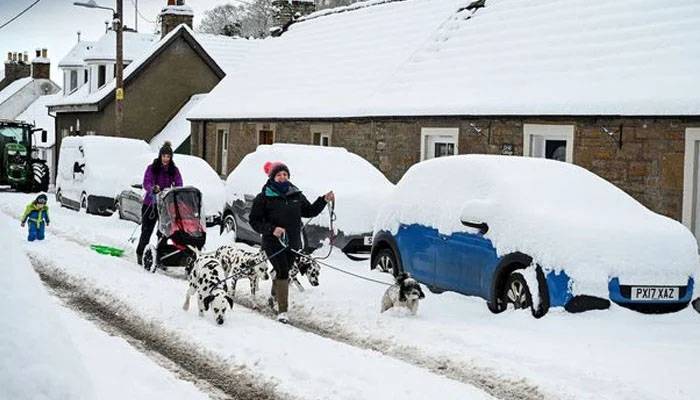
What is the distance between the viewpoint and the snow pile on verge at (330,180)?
606 inches

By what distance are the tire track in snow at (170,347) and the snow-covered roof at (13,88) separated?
59886mm

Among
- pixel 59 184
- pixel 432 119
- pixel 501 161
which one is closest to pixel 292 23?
pixel 59 184

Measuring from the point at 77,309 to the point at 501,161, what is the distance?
5.59m

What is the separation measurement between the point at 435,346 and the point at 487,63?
1200cm

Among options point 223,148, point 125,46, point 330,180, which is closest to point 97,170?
point 223,148

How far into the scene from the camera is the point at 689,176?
47.3ft

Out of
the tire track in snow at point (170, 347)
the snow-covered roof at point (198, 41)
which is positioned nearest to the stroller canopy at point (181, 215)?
the tire track in snow at point (170, 347)

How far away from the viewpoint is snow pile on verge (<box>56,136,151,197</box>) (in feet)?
80.8

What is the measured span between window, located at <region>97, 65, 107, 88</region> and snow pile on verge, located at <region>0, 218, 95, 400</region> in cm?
4046

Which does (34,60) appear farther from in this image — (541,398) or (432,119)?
(541,398)

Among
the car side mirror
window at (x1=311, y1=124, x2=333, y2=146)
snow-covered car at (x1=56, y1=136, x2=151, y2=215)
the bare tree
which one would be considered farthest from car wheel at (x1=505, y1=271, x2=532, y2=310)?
the bare tree

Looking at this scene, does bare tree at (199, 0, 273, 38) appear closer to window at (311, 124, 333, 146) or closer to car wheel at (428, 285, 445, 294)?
window at (311, 124, 333, 146)

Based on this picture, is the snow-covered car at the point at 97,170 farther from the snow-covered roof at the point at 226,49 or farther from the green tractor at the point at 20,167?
the snow-covered roof at the point at 226,49

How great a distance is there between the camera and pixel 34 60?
7062 centimetres
